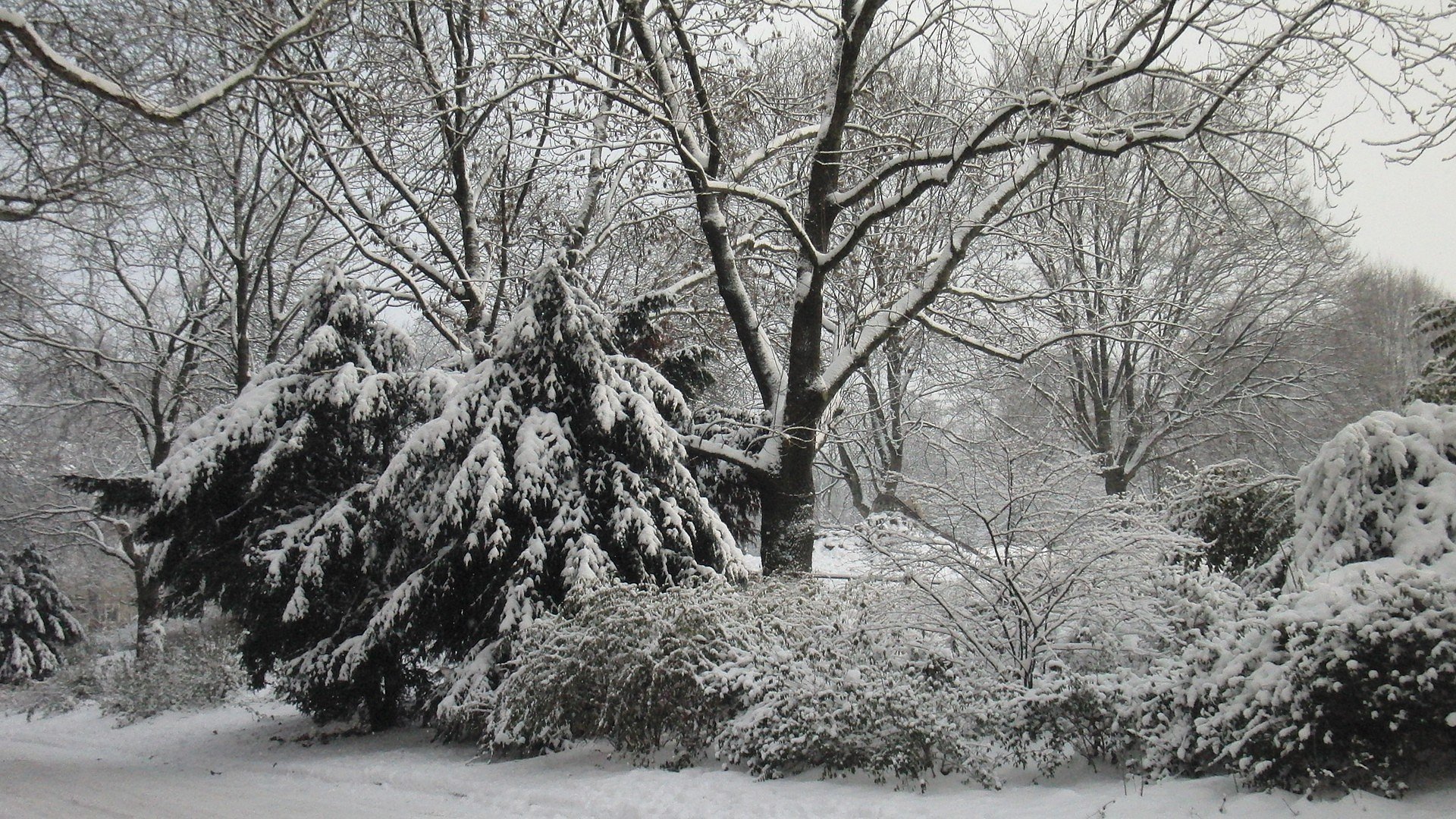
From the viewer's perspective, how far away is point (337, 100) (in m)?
12.2

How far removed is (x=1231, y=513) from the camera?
6.85m

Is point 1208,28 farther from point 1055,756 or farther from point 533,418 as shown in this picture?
point 533,418

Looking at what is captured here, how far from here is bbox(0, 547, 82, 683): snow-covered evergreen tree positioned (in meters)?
18.8

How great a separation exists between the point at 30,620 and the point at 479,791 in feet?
62.1

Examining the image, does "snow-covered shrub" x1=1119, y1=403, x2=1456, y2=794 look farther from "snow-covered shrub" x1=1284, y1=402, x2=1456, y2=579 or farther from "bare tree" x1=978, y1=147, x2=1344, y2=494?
"bare tree" x1=978, y1=147, x2=1344, y2=494

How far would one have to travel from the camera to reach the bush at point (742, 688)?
5344 millimetres

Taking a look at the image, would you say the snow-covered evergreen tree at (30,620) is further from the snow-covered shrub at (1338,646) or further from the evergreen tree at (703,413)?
the snow-covered shrub at (1338,646)

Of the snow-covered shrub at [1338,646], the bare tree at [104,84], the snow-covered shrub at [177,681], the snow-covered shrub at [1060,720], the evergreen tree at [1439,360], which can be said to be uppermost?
the bare tree at [104,84]

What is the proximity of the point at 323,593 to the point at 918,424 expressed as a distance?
772 centimetres

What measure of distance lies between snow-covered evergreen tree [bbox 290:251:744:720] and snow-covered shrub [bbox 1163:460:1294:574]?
12.5 feet

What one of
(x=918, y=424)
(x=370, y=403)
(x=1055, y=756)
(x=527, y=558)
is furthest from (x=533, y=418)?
(x=918, y=424)

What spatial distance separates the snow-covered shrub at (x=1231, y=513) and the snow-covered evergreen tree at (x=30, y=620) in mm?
22246

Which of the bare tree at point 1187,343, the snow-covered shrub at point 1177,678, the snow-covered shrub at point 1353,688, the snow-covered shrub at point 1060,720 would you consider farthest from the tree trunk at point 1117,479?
the snow-covered shrub at point 1353,688

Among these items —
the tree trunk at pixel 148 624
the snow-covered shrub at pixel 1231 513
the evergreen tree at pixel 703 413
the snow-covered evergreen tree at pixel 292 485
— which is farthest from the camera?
the tree trunk at pixel 148 624
